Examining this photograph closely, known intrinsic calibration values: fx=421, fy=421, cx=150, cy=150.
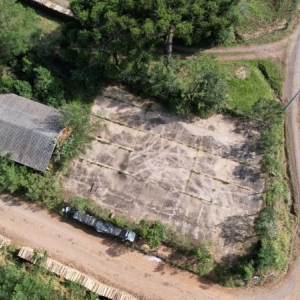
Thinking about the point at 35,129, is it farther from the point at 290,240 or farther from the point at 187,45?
the point at 290,240

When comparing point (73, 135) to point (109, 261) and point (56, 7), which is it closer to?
point (109, 261)

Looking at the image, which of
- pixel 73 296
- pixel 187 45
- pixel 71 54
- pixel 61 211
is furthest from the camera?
pixel 187 45

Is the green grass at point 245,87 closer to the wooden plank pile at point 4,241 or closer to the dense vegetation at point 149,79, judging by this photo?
the dense vegetation at point 149,79

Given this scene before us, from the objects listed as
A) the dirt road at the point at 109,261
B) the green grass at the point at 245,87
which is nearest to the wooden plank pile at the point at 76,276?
the dirt road at the point at 109,261

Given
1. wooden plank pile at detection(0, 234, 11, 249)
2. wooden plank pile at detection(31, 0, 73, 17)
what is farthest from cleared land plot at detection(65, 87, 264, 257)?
wooden plank pile at detection(31, 0, 73, 17)

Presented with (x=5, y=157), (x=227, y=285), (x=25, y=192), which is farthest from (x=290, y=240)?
(x=5, y=157)

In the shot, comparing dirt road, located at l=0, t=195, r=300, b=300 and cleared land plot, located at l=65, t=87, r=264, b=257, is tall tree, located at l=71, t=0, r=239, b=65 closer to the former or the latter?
cleared land plot, located at l=65, t=87, r=264, b=257

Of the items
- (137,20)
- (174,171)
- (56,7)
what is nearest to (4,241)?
(174,171)
